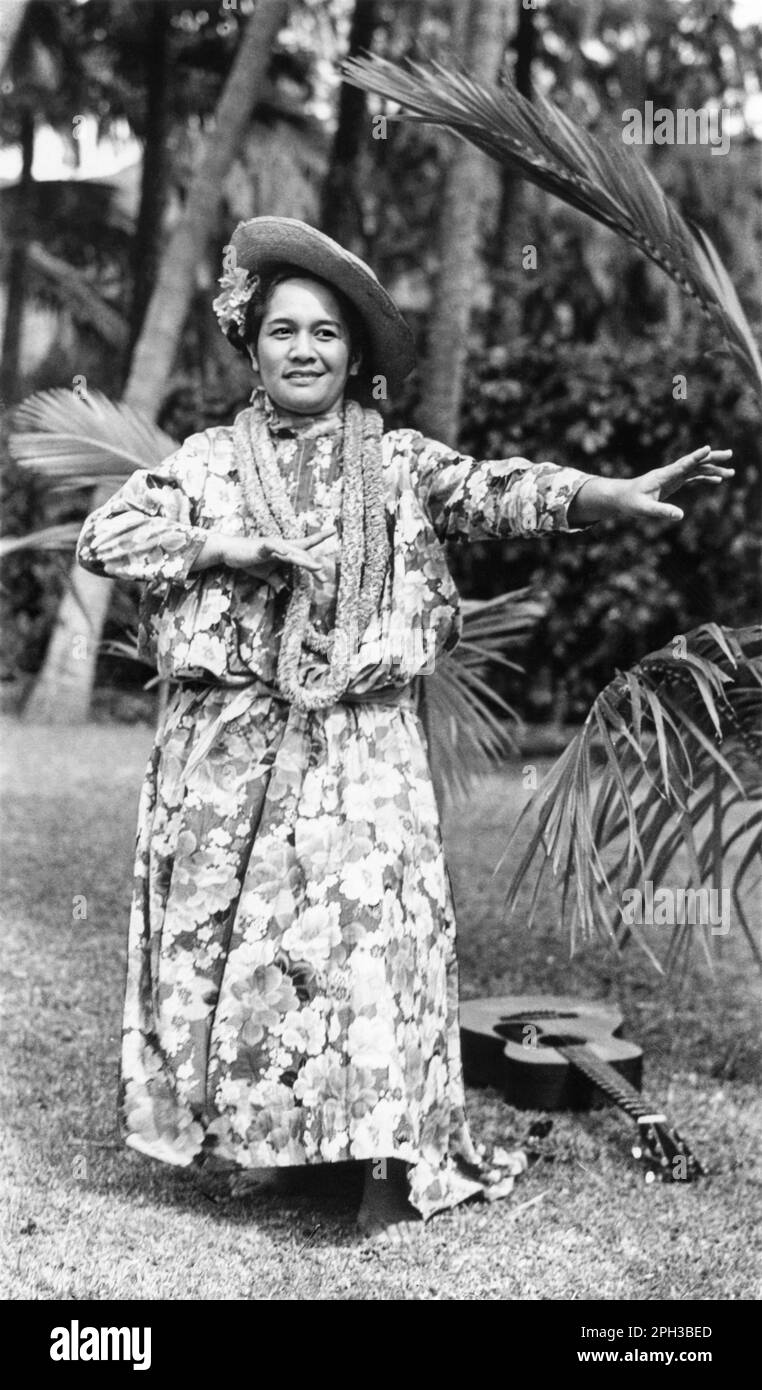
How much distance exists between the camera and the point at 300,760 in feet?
10.6

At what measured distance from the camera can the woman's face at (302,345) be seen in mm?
3262

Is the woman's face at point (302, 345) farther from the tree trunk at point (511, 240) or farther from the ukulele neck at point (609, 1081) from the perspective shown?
the tree trunk at point (511, 240)

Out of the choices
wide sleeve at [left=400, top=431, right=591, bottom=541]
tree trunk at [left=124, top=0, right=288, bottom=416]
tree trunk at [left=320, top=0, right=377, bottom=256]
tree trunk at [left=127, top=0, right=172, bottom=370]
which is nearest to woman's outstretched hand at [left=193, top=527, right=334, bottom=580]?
wide sleeve at [left=400, top=431, right=591, bottom=541]

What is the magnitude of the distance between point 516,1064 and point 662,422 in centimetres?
474

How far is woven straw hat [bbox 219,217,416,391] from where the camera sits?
10.5 ft

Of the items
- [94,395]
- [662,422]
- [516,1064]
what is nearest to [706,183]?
[662,422]

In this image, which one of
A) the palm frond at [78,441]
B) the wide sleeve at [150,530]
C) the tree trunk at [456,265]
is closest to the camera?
the wide sleeve at [150,530]

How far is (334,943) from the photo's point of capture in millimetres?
3178

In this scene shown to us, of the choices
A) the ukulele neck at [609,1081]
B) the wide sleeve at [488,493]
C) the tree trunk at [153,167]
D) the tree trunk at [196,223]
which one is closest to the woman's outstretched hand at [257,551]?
the wide sleeve at [488,493]

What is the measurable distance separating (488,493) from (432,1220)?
1466 mm

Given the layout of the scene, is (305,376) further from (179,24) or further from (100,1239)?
(179,24)

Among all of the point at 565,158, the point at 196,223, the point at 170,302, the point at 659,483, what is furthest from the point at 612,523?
the point at 659,483

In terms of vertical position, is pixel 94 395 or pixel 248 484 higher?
pixel 94 395

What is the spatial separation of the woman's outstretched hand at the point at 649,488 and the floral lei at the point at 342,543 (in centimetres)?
45
